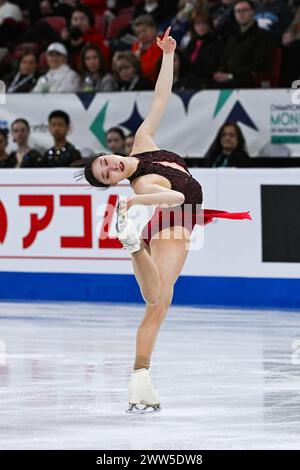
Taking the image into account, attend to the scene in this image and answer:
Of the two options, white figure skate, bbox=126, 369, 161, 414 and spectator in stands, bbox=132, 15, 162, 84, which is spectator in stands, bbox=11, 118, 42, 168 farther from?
white figure skate, bbox=126, 369, 161, 414

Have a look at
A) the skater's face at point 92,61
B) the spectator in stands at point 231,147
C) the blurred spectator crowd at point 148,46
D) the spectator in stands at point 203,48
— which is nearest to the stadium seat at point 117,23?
the blurred spectator crowd at point 148,46

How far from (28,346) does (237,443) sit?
3.14 metres

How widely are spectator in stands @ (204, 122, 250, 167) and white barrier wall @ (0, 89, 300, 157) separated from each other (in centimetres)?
34

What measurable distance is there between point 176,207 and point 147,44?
258 inches

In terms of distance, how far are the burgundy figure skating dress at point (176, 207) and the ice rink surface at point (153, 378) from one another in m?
0.86

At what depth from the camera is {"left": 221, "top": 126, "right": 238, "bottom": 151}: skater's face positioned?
1060cm

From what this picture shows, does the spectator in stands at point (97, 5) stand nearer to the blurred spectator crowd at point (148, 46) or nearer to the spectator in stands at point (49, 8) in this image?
the blurred spectator crowd at point (148, 46)

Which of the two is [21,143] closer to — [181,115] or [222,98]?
[181,115]

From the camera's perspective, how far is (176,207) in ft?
19.0

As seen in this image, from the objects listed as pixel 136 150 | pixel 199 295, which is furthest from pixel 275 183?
pixel 136 150

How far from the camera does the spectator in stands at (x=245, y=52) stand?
1130 cm

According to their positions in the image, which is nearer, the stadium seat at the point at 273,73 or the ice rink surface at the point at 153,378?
the ice rink surface at the point at 153,378

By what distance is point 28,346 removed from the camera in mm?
7996

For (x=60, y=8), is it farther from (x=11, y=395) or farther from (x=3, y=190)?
(x=11, y=395)
